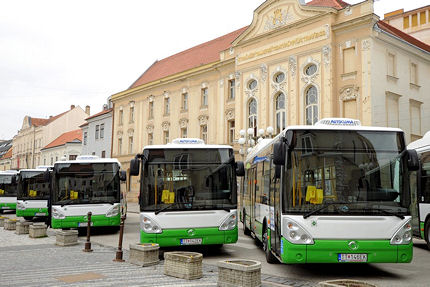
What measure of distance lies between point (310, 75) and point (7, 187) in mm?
19601

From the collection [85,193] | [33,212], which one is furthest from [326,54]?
[33,212]

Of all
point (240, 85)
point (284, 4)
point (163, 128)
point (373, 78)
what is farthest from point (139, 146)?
point (373, 78)

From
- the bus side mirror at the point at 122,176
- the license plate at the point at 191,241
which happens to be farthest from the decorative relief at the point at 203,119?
the license plate at the point at 191,241

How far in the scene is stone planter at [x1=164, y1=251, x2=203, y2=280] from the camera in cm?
809

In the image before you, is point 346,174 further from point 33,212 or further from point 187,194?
point 33,212

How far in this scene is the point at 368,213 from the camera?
771 centimetres

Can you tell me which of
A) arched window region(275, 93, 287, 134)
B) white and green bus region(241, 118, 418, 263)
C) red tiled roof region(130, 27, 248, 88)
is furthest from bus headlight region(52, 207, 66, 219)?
red tiled roof region(130, 27, 248, 88)

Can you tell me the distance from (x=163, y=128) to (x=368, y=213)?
110 ft

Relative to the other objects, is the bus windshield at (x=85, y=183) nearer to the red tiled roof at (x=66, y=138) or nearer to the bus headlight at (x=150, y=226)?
the bus headlight at (x=150, y=226)

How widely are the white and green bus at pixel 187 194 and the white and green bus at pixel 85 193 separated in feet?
18.0

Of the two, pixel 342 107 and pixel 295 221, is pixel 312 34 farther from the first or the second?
pixel 295 221

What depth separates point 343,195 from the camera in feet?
25.6

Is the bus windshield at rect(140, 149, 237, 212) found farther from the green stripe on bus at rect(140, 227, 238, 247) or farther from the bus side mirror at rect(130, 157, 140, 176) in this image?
the green stripe on bus at rect(140, 227, 238, 247)

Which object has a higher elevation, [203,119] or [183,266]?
[203,119]
